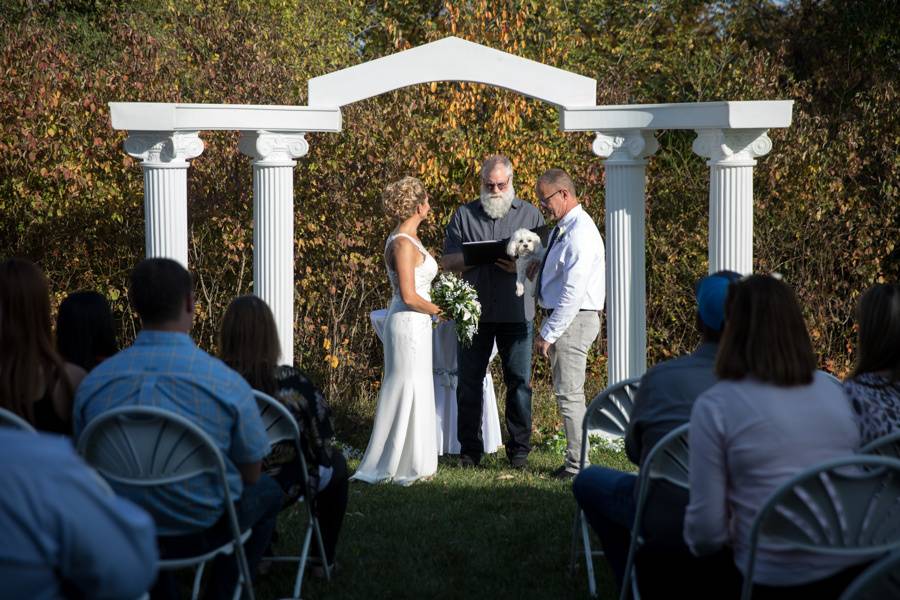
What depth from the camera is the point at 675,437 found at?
3.47m

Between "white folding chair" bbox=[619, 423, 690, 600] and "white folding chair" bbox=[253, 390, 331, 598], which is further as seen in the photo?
"white folding chair" bbox=[253, 390, 331, 598]

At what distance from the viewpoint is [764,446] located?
10.1ft

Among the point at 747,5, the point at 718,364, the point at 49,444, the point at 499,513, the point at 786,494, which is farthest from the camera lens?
the point at 747,5

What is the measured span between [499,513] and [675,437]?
109 inches

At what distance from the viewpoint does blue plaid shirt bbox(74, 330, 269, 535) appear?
354 centimetres

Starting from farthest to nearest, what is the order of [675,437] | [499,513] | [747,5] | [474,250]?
[747,5] < [474,250] < [499,513] < [675,437]

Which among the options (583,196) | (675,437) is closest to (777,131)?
(583,196)

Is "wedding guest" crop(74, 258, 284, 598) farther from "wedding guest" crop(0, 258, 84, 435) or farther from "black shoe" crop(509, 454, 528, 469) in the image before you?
"black shoe" crop(509, 454, 528, 469)

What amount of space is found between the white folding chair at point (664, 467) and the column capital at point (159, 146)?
14.3 ft

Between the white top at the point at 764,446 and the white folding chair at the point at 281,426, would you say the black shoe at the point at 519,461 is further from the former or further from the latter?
the white top at the point at 764,446

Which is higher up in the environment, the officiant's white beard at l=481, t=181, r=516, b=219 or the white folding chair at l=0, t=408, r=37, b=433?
the officiant's white beard at l=481, t=181, r=516, b=219

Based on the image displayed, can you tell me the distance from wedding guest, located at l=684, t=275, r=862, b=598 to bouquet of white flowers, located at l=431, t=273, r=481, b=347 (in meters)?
3.89

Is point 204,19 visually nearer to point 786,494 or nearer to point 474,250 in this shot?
point 474,250

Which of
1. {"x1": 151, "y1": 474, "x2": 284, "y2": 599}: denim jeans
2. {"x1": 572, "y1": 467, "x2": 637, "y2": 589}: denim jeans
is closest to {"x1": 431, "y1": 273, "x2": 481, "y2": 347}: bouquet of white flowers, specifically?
{"x1": 572, "y1": 467, "x2": 637, "y2": 589}: denim jeans
